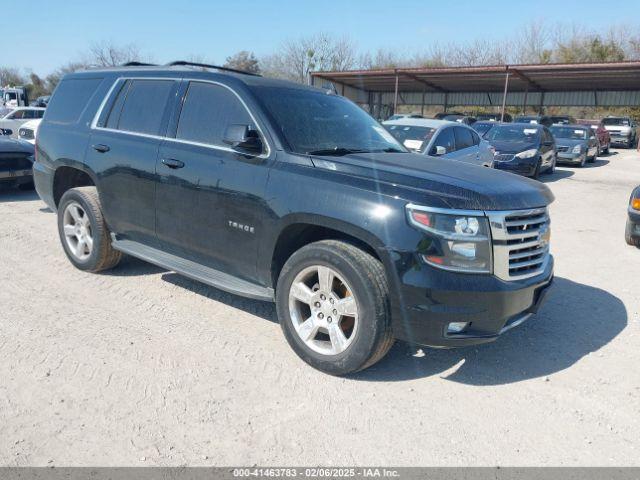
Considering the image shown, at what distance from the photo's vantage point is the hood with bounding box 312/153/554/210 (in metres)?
3.22

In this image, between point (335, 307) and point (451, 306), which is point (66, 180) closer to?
point (335, 307)

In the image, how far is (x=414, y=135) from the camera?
948cm

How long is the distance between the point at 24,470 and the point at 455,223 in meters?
2.61

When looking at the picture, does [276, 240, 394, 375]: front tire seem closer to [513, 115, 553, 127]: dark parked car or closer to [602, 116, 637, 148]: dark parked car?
[513, 115, 553, 127]: dark parked car

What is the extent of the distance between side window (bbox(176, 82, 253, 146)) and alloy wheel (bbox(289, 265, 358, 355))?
1.31 metres

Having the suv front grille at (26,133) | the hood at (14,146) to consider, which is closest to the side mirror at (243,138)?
the hood at (14,146)

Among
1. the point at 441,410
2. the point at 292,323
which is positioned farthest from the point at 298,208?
the point at 441,410

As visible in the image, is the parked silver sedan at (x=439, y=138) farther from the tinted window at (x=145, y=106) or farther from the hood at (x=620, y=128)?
the hood at (x=620, y=128)

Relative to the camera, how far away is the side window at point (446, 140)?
9336 mm

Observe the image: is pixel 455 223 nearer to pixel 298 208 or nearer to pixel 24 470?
pixel 298 208

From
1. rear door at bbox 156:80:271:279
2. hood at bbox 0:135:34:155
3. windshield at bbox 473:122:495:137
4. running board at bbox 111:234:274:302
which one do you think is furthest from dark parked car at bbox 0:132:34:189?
windshield at bbox 473:122:495:137

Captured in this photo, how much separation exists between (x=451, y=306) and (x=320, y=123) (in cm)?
191

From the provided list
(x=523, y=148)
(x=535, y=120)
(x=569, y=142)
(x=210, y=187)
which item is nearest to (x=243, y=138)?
(x=210, y=187)

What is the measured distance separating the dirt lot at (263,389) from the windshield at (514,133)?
10652 mm
